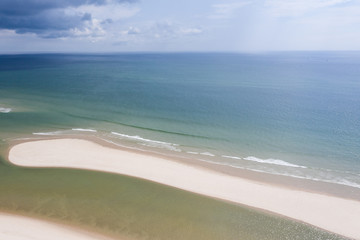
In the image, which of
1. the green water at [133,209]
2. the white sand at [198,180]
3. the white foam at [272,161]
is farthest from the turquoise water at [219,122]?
the green water at [133,209]

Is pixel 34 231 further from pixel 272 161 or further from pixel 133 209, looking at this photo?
pixel 272 161

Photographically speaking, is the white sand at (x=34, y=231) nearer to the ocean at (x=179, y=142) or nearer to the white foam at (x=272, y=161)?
the ocean at (x=179, y=142)

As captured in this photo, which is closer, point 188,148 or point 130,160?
point 130,160

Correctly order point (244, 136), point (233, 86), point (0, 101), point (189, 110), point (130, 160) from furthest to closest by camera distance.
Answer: point (233, 86) < point (0, 101) < point (189, 110) < point (244, 136) < point (130, 160)

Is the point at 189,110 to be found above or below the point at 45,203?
above

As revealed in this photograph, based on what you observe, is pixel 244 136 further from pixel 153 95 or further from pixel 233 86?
pixel 233 86

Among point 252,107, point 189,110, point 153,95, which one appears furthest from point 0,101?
point 252,107

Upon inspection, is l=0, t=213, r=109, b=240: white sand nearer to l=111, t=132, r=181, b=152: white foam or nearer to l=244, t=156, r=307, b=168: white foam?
l=111, t=132, r=181, b=152: white foam
